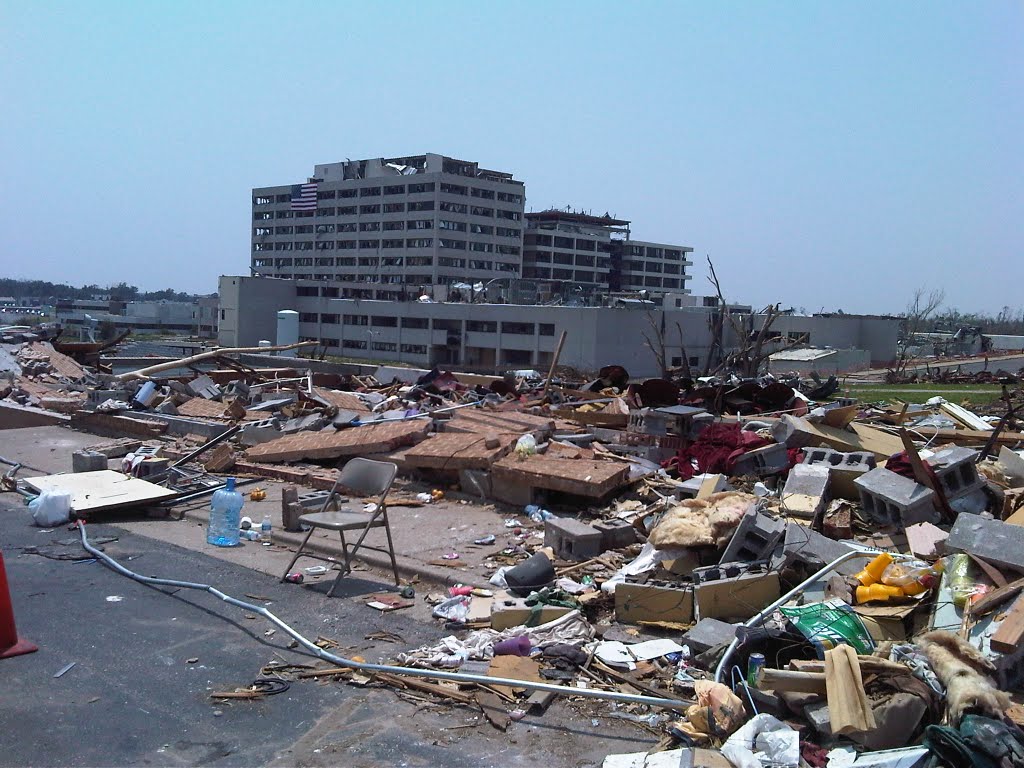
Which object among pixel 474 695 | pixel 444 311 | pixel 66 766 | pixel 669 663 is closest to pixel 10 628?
pixel 66 766

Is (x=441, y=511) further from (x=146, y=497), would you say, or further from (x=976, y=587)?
(x=976, y=587)

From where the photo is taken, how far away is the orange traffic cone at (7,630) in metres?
5.38

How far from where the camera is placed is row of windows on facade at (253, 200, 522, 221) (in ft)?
295

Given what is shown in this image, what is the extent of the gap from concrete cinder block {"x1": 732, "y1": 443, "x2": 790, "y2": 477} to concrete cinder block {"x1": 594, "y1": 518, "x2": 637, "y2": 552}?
2320 mm

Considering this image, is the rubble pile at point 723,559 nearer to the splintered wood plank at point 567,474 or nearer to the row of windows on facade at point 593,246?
the splintered wood plank at point 567,474

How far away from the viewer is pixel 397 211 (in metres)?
92.4

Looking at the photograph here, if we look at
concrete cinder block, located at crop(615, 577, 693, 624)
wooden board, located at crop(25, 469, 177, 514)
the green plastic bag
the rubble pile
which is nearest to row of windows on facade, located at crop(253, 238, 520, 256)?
the rubble pile

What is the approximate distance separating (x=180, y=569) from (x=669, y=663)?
4.24 metres

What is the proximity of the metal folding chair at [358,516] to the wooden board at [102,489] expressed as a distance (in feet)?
8.92

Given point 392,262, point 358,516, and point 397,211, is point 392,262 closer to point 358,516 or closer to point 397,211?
point 397,211

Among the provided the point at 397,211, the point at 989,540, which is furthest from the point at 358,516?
the point at 397,211

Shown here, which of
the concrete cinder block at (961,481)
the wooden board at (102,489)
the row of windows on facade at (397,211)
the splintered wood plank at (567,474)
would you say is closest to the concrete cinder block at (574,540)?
the splintered wood plank at (567,474)

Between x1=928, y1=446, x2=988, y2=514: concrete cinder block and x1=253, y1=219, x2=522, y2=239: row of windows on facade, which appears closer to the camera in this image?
x1=928, y1=446, x2=988, y2=514: concrete cinder block

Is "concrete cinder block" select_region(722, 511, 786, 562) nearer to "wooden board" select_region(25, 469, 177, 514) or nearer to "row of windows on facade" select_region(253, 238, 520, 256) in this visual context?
"wooden board" select_region(25, 469, 177, 514)
